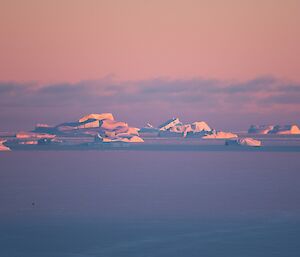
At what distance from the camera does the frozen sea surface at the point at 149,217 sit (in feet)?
66.7

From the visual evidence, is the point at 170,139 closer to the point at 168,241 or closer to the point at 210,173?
the point at 210,173

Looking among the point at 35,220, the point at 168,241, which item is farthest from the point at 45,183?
the point at 168,241

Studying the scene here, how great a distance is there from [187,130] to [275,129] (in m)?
24.1

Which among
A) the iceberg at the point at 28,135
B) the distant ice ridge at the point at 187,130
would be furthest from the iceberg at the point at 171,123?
the iceberg at the point at 28,135

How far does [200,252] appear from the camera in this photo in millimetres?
19797

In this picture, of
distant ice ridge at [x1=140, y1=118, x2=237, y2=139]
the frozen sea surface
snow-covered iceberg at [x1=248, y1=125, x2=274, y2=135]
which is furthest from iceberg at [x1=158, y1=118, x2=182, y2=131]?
the frozen sea surface

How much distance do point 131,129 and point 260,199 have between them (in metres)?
120

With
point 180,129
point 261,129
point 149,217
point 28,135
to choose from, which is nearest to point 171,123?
point 180,129

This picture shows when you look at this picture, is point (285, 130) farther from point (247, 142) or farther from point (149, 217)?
point (149, 217)

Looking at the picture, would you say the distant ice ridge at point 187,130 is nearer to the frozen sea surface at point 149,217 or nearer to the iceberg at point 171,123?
the iceberg at point 171,123

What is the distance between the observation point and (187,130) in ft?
544

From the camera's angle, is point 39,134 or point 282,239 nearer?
point 282,239

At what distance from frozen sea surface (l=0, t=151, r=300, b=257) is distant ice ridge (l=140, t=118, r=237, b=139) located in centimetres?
11963

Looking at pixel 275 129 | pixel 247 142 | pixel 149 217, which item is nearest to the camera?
pixel 149 217
